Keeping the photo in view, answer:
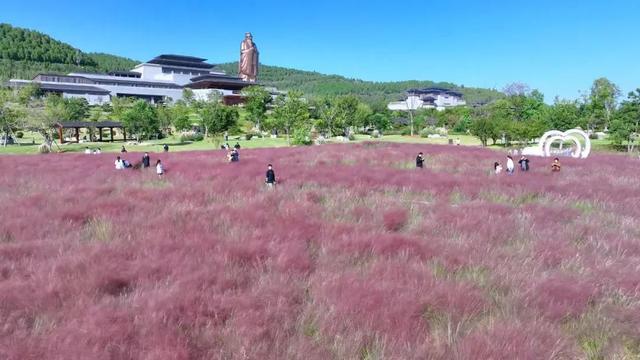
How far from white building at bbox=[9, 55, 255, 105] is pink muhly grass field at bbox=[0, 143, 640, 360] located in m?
84.3

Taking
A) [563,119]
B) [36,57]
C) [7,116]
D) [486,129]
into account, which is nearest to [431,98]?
[563,119]

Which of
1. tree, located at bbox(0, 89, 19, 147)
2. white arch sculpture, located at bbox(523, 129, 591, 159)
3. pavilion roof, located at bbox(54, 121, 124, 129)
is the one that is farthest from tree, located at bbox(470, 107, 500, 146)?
tree, located at bbox(0, 89, 19, 147)

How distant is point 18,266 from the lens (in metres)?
5.41

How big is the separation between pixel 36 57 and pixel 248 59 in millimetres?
67822

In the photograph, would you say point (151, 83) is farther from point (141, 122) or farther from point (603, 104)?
point (603, 104)

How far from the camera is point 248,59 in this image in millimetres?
126312

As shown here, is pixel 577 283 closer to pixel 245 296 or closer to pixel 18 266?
pixel 245 296

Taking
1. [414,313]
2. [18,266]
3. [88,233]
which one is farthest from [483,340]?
[88,233]

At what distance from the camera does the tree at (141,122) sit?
5197cm

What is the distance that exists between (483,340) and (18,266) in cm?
559

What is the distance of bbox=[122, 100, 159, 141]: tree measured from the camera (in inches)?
2046

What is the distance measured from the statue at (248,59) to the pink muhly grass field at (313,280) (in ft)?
399

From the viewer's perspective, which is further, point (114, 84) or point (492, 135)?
point (114, 84)

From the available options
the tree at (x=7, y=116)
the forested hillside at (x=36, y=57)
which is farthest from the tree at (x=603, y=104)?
the forested hillside at (x=36, y=57)
